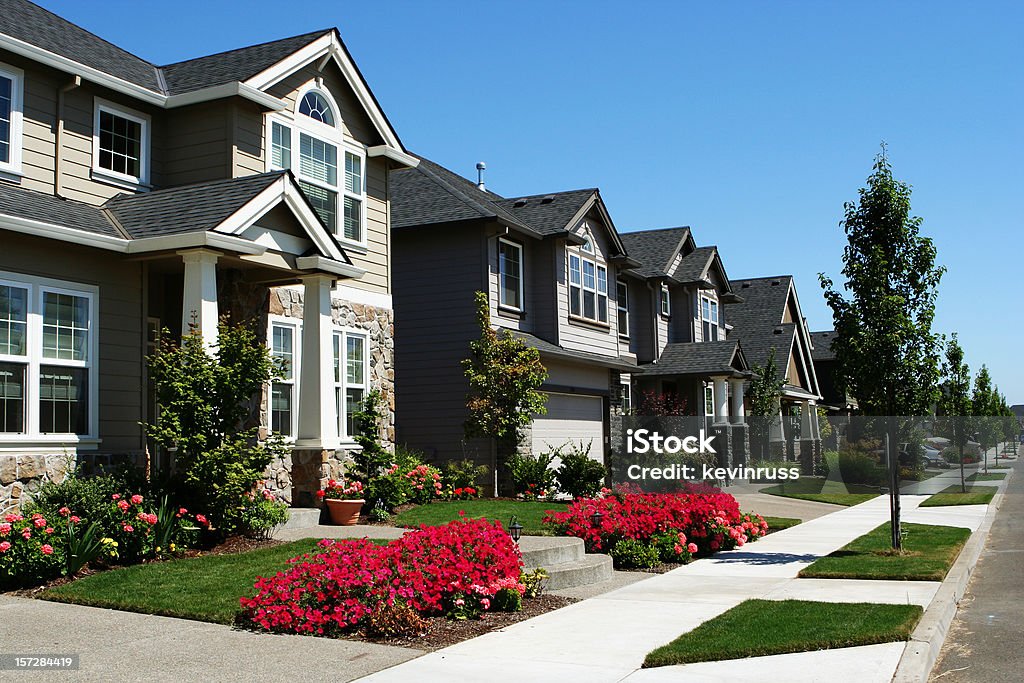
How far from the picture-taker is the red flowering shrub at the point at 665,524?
1380 cm

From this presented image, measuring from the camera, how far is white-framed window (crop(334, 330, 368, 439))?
56.8ft

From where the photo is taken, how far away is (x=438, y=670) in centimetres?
731

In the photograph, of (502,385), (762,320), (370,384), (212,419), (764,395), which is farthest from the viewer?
(762,320)

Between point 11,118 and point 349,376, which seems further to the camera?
point 349,376

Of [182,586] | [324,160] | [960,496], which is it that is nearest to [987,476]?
[960,496]

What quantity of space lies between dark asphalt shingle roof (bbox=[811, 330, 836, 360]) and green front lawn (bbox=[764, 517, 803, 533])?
120ft

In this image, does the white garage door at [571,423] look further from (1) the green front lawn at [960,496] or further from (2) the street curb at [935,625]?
(2) the street curb at [935,625]

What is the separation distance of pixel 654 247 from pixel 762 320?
1353cm

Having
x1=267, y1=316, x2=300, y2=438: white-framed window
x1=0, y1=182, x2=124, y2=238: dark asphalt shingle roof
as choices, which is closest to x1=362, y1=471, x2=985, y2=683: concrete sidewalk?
x1=267, y1=316, x2=300, y2=438: white-framed window

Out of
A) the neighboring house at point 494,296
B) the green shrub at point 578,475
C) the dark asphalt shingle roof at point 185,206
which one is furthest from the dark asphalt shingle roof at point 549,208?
the dark asphalt shingle roof at point 185,206

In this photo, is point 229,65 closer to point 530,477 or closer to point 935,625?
point 530,477

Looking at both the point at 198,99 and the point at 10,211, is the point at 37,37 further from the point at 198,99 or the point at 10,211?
the point at 10,211

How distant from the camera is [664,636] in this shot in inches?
339

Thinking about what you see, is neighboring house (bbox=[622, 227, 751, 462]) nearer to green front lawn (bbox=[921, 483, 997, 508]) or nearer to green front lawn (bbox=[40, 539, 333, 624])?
green front lawn (bbox=[921, 483, 997, 508])
